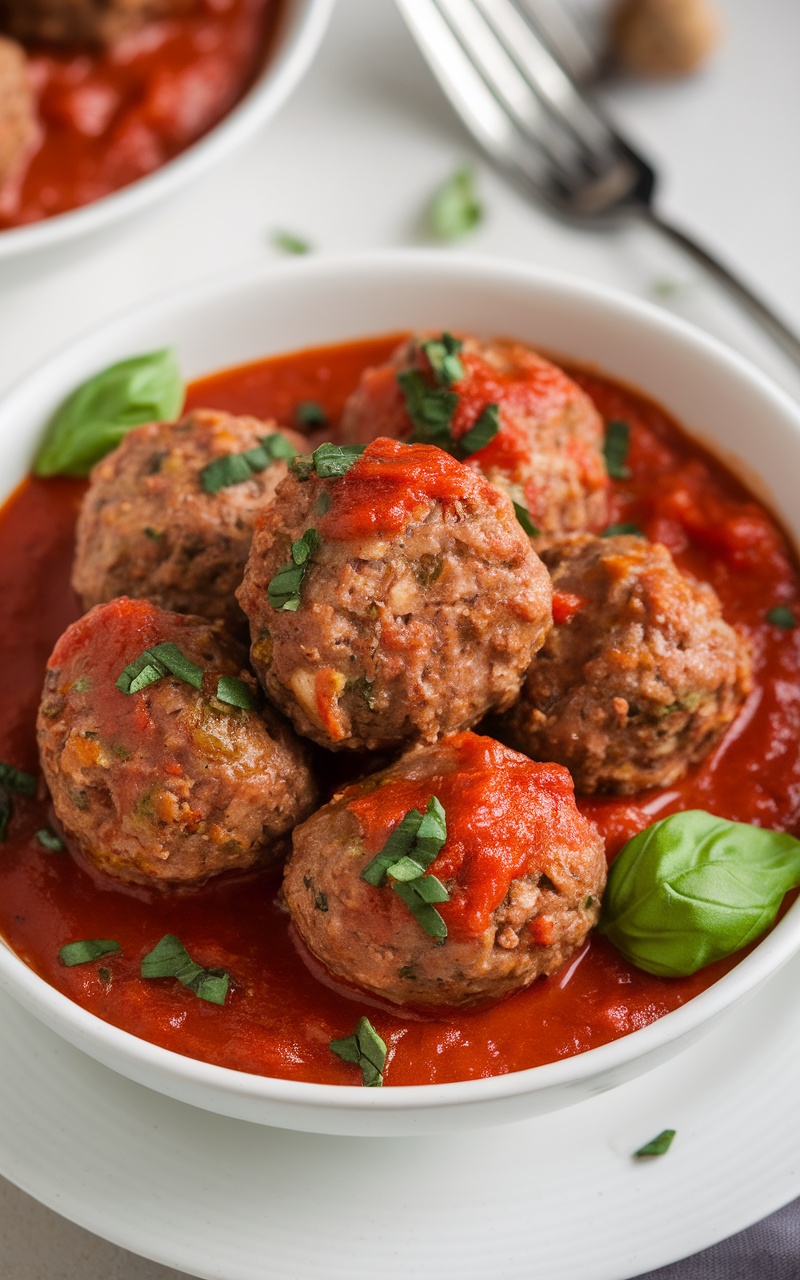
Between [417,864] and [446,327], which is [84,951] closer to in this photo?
[417,864]

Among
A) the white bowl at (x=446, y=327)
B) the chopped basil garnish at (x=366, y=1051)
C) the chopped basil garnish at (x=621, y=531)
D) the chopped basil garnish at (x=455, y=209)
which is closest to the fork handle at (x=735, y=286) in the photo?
the chopped basil garnish at (x=455, y=209)

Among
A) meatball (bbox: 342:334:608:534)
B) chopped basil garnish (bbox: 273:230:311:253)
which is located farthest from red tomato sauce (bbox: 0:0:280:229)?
meatball (bbox: 342:334:608:534)

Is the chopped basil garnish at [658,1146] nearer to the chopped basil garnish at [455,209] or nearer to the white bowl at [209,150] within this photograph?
the white bowl at [209,150]

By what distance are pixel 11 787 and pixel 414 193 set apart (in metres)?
3.92

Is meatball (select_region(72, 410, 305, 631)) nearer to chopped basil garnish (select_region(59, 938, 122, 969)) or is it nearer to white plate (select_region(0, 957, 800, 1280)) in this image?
chopped basil garnish (select_region(59, 938, 122, 969))

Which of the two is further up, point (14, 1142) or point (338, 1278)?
point (338, 1278)

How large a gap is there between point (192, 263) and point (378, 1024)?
4.08 metres

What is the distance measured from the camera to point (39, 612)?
15.2ft

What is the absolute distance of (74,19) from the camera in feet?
21.9

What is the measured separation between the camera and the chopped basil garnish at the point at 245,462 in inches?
167

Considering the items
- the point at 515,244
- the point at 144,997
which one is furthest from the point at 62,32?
the point at 144,997

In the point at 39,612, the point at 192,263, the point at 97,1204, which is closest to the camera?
the point at 97,1204

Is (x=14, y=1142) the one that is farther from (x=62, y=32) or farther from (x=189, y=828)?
(x=62, y=32)

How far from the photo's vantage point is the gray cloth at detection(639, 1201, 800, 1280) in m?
4.15
